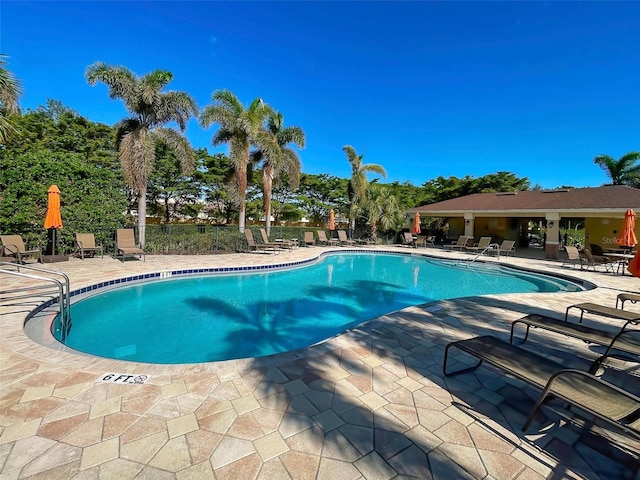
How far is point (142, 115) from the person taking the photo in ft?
42.3

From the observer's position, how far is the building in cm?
1440

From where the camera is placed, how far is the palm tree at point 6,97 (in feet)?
25.1

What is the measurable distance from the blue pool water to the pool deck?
1492mm

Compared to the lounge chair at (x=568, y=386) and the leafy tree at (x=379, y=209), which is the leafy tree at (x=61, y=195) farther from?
the leafy tree at (x=379, y=209)

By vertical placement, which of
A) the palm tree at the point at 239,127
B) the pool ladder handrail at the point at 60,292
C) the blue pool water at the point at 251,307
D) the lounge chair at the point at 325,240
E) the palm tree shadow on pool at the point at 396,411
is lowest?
the blue pool water at the point at 251,307

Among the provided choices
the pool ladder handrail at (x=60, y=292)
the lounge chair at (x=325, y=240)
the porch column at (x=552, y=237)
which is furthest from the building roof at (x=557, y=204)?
the pool ladder handrail at (x=60, y=292)

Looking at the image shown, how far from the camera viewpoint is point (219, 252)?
14.6 metres

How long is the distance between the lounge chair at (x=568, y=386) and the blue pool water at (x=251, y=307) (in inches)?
130

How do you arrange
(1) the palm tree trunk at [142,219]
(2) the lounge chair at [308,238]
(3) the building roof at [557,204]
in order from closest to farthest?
(1) the palm tree trunk at [142,219]
(3) the building roof at [557,204]
(2) the lounge chair at [308,238]

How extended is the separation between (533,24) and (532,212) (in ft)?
30.1

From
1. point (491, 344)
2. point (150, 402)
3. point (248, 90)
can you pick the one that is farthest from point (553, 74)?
point (150, 402)

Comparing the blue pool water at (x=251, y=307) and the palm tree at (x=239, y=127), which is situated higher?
the palm tree at (x=239, y=127)

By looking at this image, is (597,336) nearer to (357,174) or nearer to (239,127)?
(239,127)

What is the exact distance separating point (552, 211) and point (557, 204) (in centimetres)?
118
